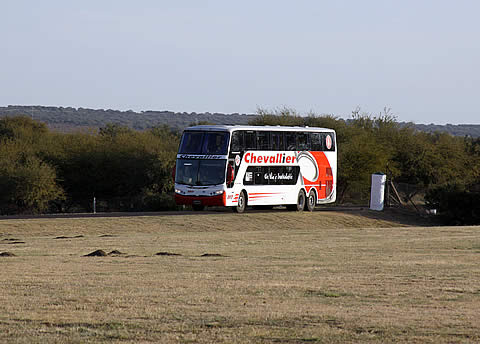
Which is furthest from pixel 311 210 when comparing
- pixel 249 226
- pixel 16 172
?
pixel 16 172

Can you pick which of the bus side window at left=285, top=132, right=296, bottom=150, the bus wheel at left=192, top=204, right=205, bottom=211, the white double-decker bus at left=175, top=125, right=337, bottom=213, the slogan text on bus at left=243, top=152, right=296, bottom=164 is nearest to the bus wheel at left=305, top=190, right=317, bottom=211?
the white double-decker bus at left=175, top=125, right=337, bottom=213

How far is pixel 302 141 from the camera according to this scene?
44.3m

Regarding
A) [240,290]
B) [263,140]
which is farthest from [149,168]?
[240,290]

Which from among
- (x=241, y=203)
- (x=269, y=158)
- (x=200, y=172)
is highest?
(x=269, y=158)

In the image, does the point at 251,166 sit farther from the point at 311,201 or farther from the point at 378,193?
the point at 378,193

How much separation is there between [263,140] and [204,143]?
10.9 feet

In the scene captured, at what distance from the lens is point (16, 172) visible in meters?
54.6

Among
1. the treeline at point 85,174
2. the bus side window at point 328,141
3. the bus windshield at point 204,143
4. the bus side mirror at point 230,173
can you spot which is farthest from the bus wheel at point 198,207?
the treeline at point 85,174

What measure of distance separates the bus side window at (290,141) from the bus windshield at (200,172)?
16.1 feet

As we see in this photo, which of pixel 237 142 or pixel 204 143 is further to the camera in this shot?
pixel 237 142

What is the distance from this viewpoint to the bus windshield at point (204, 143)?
3956 cm

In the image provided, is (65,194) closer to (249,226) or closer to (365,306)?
(249,226)

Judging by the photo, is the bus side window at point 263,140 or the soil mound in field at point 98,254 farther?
the bus side window at point 263,140

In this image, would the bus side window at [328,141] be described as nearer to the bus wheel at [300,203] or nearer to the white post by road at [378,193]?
the bus wheel at [300,203]
